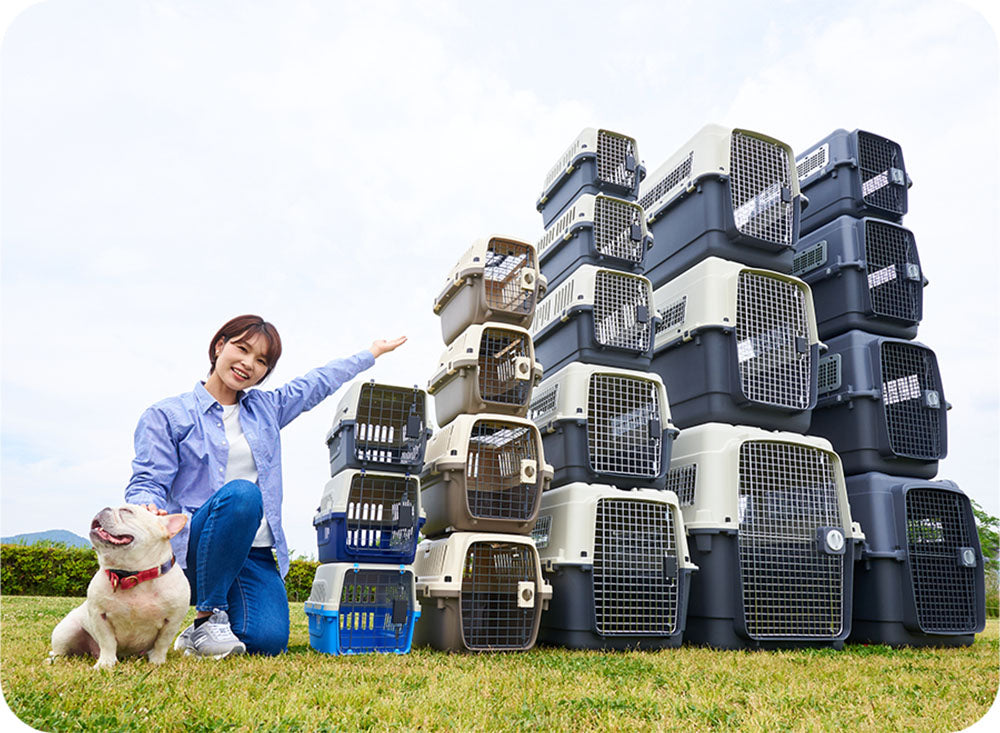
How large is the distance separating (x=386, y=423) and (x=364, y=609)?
28.6 inches

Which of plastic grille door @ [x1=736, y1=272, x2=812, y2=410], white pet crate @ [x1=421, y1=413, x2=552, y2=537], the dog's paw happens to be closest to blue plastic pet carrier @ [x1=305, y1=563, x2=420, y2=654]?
white pet crate @ [x1=421, y1=413, x2=552, y2=537]

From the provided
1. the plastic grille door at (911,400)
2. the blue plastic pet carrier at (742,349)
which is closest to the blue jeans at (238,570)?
the blue plastic pet carrier at (742,349)

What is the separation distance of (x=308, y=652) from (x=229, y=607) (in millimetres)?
376

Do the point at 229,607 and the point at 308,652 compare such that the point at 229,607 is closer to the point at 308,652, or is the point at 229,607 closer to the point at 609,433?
the point at 308,652

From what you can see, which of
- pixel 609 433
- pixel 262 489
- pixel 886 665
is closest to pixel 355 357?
pixel 262 489

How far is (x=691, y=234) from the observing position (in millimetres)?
3332

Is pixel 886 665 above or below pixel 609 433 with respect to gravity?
below

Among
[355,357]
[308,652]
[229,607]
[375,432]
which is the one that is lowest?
[308,652]

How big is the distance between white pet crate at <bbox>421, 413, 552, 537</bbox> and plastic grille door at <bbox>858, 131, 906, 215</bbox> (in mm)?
2288

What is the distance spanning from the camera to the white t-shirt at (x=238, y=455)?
220cm

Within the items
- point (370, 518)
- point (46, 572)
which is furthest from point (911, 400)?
point (46, 572)

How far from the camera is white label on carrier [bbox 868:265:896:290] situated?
3391 millimetres

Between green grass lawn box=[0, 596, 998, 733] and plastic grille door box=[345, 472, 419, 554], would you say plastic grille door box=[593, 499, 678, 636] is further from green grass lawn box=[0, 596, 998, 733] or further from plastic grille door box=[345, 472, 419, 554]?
plastic grille door box=[345, 472, 419, 554]

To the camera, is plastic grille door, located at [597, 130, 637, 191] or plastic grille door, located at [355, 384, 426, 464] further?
plastic grille door, located at [597, 130, 637, 191]
